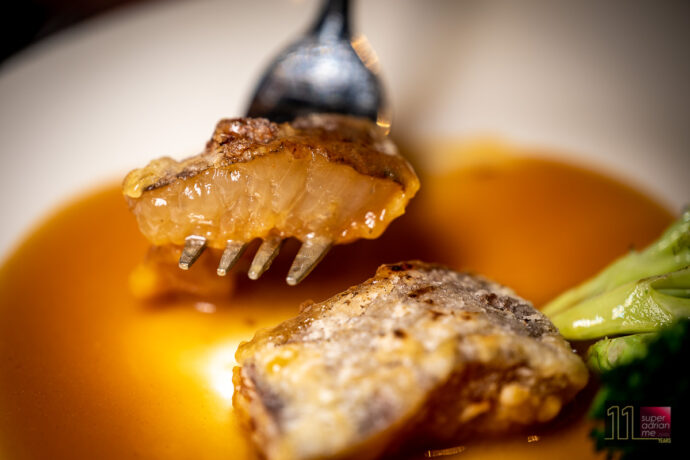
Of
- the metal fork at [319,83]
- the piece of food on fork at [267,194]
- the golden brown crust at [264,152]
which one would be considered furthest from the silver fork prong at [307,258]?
the metal fork at [319,83]

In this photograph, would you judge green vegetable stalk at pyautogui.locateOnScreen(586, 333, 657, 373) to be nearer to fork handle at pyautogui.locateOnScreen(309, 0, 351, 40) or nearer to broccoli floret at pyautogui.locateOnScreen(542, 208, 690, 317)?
broccoli floret at pyautogui.locateOnScreen(542, 208, 690, 317)

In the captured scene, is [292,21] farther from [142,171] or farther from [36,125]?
[142,171]

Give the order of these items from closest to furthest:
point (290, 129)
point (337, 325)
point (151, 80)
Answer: point (337, 325) → point (290, 129) → point (151, 80)

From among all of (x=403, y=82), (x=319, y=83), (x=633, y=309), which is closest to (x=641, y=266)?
(x=633, y=309)

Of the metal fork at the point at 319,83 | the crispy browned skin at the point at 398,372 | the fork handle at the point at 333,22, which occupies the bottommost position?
the crispy browned skin at the point at 398,372

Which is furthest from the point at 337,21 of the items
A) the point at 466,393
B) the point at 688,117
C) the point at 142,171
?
the point at 466,393

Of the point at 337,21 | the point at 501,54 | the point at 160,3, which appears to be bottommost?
the point at 501,54

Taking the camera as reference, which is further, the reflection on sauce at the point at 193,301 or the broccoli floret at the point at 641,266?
the broccoli floret at the point at 641,266

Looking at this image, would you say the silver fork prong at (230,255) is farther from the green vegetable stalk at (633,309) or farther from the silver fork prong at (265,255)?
the green vegetable stalk at (633,309)
